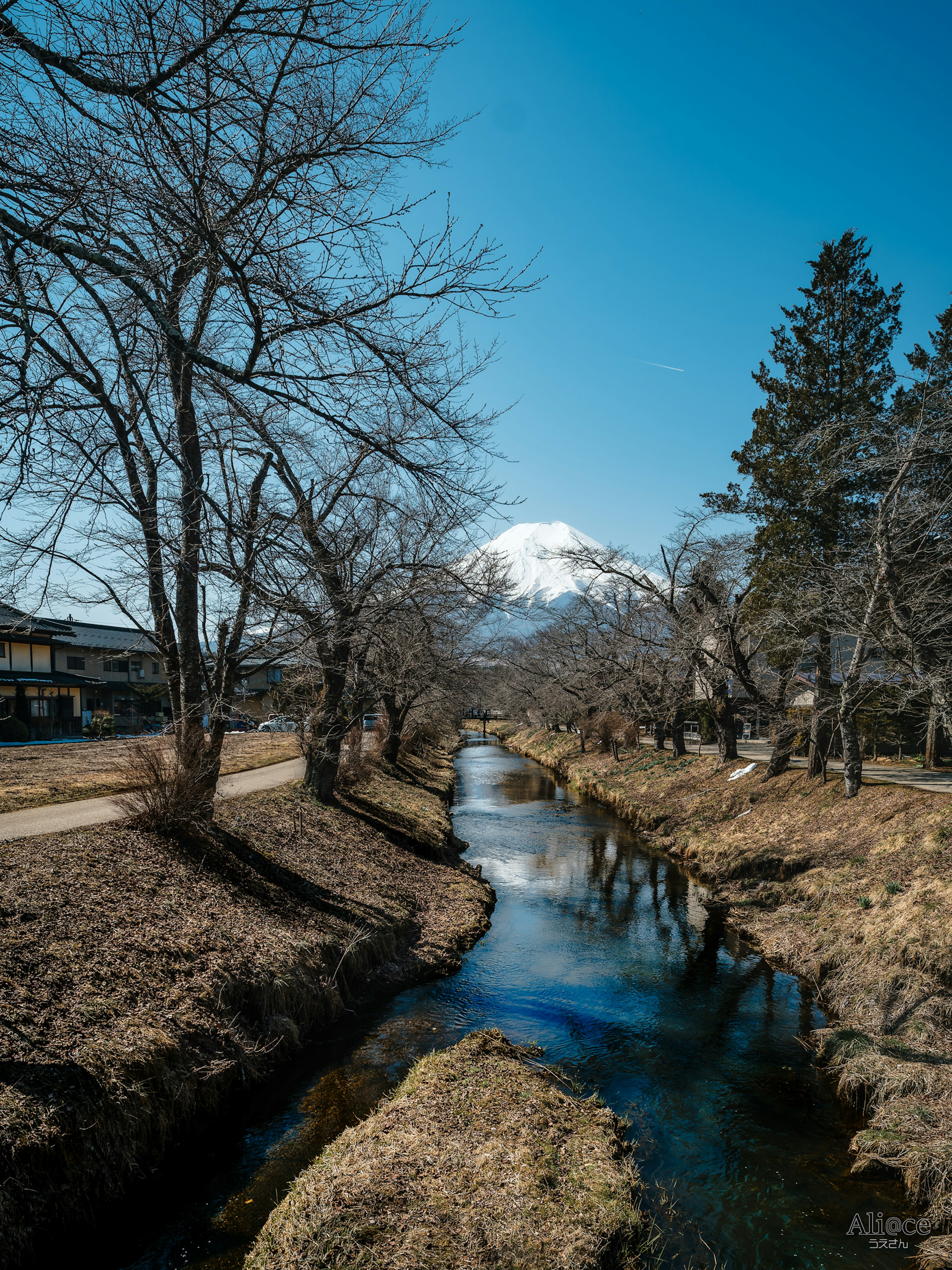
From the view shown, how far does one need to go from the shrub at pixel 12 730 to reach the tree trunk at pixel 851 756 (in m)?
29.9

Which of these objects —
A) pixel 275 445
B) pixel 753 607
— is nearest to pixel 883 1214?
pixel 275 445

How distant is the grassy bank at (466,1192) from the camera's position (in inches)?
184

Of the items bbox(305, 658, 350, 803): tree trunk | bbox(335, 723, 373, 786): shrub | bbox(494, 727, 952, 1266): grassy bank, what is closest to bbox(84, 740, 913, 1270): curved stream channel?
bbox(494, 727, 952, 1266): grassy bank

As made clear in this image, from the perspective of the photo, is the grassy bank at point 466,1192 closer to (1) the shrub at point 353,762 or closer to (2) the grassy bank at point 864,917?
(2) the grassy bank at point 864,917

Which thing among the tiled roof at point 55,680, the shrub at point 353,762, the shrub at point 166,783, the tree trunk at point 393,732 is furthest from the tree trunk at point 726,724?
the tiled roof at point 55,680

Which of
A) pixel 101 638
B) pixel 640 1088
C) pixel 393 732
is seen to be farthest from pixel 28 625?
pixel 101 638

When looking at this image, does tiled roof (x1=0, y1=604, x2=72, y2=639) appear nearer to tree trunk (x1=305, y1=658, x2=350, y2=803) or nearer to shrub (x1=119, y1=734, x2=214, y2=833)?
shrub (x1=119, y1=734, x2=214, y2=833)

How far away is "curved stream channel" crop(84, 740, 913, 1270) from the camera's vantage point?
5496 millimetres

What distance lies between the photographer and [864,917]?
36.7 ft

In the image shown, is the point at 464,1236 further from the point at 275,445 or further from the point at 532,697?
the point at 532,697

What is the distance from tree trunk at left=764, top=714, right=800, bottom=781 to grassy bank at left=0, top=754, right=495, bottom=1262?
435 inches

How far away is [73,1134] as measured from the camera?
5.09 m

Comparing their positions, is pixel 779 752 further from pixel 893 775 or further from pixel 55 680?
pixel 55 680

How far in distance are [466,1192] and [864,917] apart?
28.3 ft
